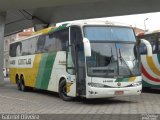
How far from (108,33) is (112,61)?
3.93 ft

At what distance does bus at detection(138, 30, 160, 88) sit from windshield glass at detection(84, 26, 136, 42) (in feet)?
16.0

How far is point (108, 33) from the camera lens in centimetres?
1623

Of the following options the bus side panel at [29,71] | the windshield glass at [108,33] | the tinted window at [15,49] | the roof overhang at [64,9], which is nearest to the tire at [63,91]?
the windshield glass at [108,33]

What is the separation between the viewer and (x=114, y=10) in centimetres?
3306

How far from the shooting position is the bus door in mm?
15914

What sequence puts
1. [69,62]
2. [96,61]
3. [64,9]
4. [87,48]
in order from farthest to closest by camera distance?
1. [64,9]
2. [69,62]
3. [96,61]
4. [87,48]

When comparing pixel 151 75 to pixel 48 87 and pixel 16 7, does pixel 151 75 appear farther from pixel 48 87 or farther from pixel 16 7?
pixel 16 7

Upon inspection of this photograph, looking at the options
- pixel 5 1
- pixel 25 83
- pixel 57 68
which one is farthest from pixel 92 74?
pixel 5 1

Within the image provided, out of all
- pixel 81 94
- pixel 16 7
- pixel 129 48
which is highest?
pixel 16 7

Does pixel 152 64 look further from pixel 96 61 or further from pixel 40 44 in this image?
pixel 96 61

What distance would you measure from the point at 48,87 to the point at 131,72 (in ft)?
17.2

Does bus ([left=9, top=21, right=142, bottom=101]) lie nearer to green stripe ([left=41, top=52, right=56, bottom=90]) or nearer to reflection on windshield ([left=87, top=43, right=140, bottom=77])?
reflection on windshield ([left=87, top=43, right=140, bottom=77])

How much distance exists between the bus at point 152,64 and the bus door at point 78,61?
606 cm

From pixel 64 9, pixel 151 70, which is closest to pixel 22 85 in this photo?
pixel 151 70
